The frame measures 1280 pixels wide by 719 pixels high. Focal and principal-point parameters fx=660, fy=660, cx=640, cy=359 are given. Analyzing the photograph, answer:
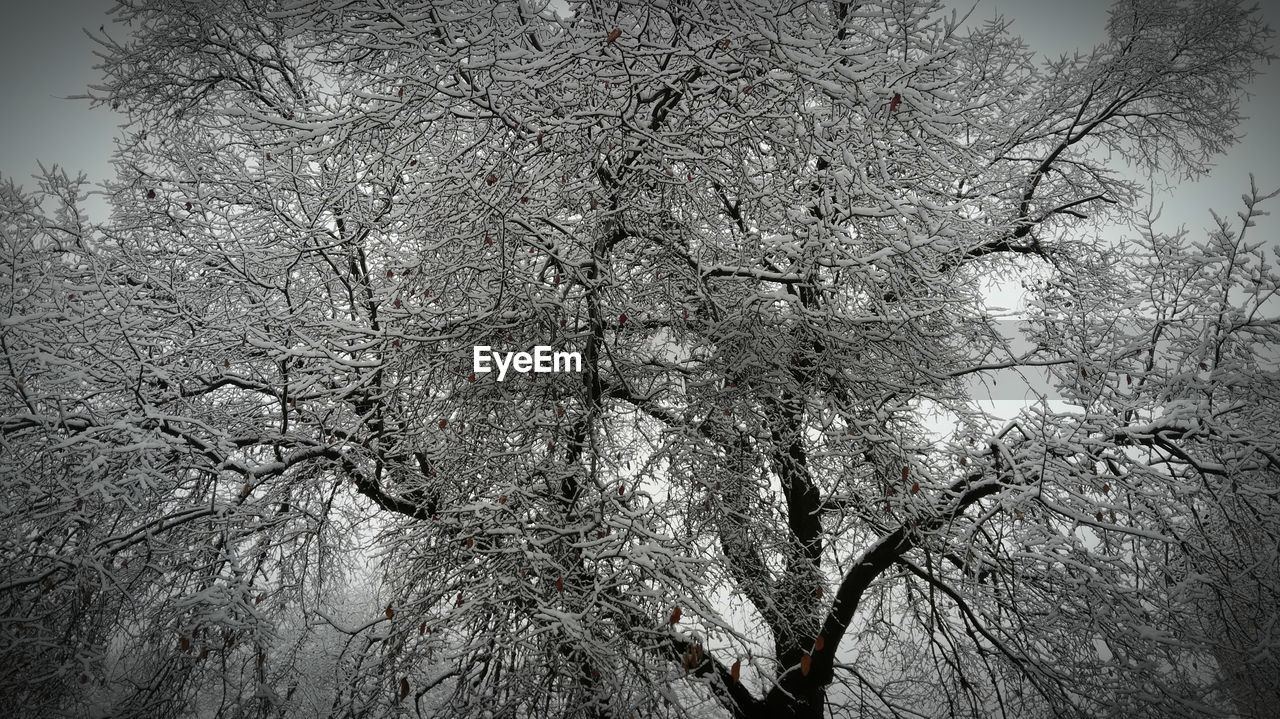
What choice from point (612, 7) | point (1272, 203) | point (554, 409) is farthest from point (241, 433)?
point (1272, 203)

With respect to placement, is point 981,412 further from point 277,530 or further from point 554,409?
point 277,530

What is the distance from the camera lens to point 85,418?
13.8ft

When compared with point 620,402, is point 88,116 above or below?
above

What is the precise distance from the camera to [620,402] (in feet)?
17.9

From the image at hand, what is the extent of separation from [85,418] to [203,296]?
7.65ft

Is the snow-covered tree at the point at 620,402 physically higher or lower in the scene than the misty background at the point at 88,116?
lower

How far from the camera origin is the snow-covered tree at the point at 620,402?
12.1 feet

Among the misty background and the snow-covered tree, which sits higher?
the misty background

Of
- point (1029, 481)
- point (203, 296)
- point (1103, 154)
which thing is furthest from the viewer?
point (1103, 154)

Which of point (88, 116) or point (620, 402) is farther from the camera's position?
point (88, 116)

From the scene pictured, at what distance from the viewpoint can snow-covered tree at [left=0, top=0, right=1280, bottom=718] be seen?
3.70m

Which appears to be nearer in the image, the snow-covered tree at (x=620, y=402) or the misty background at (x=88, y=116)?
the snow-covered tree at (x=620, y=402)

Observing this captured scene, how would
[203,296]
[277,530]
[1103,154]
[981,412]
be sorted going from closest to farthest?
[277,530] → [981,412] → [203,296] → [1103,154]

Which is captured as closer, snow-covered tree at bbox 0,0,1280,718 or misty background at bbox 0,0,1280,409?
snow-covered tree at bbox 0,0,1280,718
